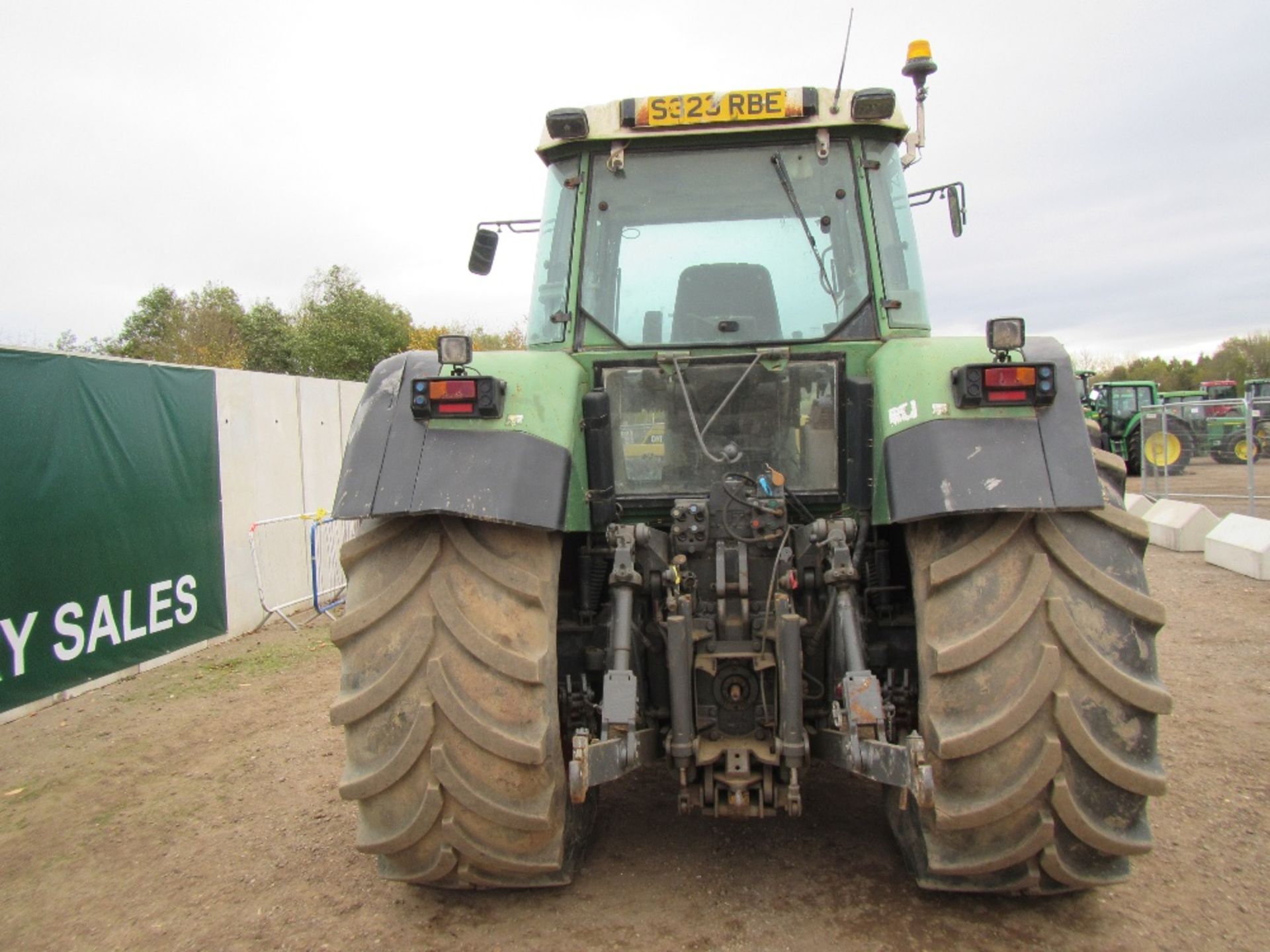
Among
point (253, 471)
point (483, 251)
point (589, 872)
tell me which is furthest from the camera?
point (253, 471)

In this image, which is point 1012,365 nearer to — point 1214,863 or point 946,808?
point 946,808

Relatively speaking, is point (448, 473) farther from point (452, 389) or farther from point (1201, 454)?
point (1201, 454)

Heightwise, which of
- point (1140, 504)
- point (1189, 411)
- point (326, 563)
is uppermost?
point (1189, 411)

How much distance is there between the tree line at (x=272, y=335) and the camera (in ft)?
99.6

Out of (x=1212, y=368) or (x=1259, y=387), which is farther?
(x=1212, y=368)

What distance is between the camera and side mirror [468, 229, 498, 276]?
471 centimetres

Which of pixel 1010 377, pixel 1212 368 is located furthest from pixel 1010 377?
pixel 1212 368

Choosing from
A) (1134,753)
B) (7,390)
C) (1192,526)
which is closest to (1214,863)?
(1134,753)

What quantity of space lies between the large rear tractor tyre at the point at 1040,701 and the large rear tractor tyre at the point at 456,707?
3.80 ft

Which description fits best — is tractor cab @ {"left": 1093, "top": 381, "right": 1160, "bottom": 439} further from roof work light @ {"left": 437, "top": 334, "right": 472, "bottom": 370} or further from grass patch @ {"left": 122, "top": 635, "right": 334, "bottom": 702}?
roof work light @ {"left": 437, "top": 334, "right": 472, "bottom": 370}

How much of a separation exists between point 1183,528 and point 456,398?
434 inches

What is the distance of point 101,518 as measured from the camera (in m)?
7.17

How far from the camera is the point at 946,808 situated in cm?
268

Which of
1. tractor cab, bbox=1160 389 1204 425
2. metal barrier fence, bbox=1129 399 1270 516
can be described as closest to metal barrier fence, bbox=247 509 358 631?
tractor cab, bbox=1160 389 1204 425
